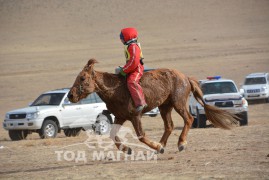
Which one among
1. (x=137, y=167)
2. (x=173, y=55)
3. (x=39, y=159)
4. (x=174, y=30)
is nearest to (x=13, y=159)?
(x=39, y=159)

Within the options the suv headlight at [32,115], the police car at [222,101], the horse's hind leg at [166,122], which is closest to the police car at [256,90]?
the police car at [222,101]

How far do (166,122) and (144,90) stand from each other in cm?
105

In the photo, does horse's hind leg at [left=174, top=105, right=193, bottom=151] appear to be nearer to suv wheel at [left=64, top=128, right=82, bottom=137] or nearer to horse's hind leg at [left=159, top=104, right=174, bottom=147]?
horse's hind leg at [left=159, top=104, right=174, bottom=147]

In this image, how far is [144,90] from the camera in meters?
11.5

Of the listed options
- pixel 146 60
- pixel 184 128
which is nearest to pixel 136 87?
pixel 184 128

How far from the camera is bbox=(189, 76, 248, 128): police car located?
68.0 feet

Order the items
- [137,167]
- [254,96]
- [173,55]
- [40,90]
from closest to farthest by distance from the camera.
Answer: [137,167] → [254,96] → [40,90] → [173,55]

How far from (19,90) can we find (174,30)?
34431mm

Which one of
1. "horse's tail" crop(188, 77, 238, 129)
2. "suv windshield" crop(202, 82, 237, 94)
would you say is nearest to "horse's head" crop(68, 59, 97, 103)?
"horse's tail" crop(188, 77, 238, 129)

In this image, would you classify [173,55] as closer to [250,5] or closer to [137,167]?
[250,5]

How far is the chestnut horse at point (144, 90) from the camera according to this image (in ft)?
36.5

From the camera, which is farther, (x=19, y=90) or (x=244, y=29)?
(x=244, y=29)

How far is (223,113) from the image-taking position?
12.9 meters

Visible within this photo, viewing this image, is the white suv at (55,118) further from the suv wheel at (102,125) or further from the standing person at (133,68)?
the standing person at (133,68)
